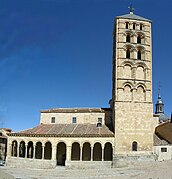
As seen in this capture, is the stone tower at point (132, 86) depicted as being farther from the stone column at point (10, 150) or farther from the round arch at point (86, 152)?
the stone column at point (10, 150)

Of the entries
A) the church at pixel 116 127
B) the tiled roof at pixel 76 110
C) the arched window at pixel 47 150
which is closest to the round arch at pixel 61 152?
the church at pixel 116 127

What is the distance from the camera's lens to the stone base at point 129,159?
32.0m

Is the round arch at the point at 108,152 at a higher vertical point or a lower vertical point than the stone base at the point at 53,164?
higher

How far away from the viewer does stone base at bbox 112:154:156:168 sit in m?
32.0

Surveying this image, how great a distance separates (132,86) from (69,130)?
35.4ft

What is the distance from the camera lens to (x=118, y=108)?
3425 centimetres

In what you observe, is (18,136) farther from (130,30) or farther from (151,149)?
(130,30)

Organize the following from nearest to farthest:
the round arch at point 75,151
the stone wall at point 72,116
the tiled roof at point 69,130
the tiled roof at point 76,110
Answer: the tiled roof at point 69,130
the round arch at point 75,151
the stone wall at point 72,116
the tiled roof at point 76,110

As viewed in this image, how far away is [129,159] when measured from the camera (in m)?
32.4

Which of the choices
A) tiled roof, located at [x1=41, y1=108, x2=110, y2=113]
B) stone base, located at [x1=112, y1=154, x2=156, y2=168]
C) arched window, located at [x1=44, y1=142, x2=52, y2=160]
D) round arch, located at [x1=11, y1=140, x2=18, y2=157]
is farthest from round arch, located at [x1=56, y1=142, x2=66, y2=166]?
stone base, located at [x1=112, y1=154, x2=156, y2=168]

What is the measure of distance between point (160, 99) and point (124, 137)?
35525 mm

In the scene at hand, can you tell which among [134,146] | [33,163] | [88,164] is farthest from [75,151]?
[134,146]

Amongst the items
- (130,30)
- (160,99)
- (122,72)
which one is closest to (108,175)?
(122,72)

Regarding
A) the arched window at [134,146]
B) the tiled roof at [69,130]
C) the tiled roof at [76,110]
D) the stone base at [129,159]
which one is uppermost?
the tiled roof at [76,110]
